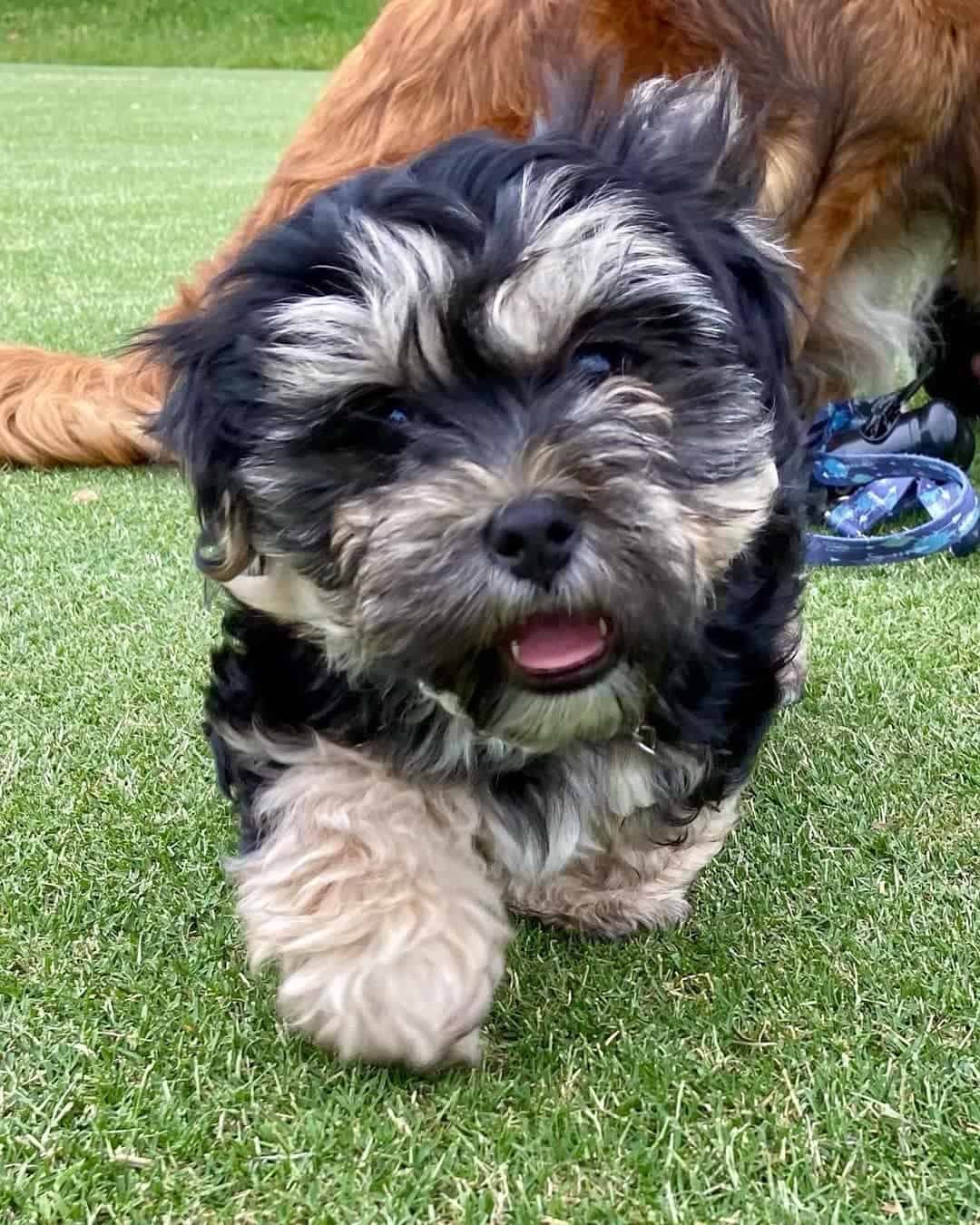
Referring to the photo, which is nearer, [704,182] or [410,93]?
[704,182]

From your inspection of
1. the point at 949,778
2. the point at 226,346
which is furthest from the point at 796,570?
the point at 226,346

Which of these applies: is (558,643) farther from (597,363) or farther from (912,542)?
(912,542)

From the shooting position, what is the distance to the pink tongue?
1.50 m

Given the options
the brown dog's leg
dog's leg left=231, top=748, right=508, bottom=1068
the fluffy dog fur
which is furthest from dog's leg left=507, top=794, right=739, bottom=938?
the brown dog's leg

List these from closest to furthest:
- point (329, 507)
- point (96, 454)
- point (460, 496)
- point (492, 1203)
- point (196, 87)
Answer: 1. point (492, 1203)
2. point (460, 496)
3. point (329, 507)
4. point (96, 454)
5. point (196, 87)

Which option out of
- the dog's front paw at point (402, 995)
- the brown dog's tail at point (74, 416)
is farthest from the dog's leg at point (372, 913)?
the brown dog's tail at point (74, 416)

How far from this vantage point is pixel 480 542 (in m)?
1.43

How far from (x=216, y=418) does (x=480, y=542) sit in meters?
0.44

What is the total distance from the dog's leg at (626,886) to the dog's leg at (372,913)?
13cm

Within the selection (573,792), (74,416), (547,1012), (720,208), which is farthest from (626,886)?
(74,416)

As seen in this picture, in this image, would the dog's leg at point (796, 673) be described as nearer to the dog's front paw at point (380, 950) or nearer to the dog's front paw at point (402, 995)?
the dog's front paw at point (380, 950)

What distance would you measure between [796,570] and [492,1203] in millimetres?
1091

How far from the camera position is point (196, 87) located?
67.8 ft

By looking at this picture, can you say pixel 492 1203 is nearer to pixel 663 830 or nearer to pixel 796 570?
pixel 663 830
